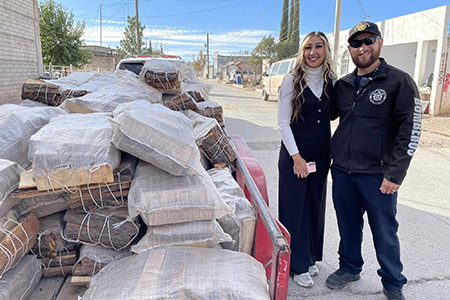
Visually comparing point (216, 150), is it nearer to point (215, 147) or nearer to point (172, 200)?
point (215, 147)

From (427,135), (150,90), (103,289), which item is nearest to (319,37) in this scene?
(103,289)

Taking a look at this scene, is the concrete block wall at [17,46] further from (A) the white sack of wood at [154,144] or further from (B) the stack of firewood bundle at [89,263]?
(B) the stack of firewood bundle at [89,263]

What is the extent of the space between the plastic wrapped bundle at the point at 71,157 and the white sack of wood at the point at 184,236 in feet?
1.28

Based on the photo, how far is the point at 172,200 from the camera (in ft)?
6.07

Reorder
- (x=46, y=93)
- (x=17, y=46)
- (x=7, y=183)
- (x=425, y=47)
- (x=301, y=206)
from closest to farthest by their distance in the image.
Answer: (x=7, y=183) → (x=301, y=206) → (x=46, y=93) → (x=17, y=46) → (x=425, y=47)

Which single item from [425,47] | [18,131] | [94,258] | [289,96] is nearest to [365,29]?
[289,96]

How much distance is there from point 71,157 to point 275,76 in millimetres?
15070

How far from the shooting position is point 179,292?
144 cm

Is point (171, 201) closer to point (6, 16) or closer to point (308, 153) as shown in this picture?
point (308, 153)

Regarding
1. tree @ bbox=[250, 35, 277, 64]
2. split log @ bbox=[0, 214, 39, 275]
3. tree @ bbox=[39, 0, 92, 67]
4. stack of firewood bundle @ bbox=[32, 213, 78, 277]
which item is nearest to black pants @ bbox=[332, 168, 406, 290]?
stack of firewood bundle @ bbox=[32, 213, 78, 277]

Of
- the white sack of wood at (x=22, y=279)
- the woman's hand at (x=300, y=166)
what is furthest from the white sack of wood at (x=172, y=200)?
the woman's hand at (x=300, y=166)

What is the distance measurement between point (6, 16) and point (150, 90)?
670 centimetres

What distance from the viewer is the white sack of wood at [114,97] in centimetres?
350

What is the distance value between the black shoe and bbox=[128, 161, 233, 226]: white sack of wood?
4.35ft
